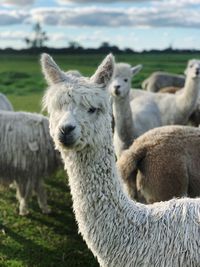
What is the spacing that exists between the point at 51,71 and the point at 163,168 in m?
1.73

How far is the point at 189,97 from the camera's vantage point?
9453 millimetres

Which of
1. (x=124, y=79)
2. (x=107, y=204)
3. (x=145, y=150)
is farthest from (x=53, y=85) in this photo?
(x=124, y=79)

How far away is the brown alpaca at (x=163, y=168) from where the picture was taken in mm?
4270

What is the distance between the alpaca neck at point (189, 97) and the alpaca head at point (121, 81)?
5.18ft

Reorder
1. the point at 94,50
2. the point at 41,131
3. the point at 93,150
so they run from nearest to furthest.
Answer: the point at 93,150 < the point at 41,131 < the point at 94,50

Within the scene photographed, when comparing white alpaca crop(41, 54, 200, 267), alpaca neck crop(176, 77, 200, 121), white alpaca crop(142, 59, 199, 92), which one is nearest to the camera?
white alpaca crop(41, 54, 200, 267)

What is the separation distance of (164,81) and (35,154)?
11.6 m

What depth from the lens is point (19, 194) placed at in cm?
641

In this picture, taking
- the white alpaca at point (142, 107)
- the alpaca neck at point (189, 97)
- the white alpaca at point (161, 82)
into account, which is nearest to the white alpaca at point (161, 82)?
the white alpaca at point (161, 82)

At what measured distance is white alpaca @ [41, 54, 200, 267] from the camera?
2773 mm

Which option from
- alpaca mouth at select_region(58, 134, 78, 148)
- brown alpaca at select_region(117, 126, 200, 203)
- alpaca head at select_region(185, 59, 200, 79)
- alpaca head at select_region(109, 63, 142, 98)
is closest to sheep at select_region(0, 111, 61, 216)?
alpaca head at select_region(109, 63, 142, 98)

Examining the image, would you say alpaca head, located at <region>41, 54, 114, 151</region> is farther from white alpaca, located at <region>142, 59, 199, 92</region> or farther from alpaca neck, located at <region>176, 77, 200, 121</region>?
white alpaca, located at <region>142, 59, 199, 92</region>

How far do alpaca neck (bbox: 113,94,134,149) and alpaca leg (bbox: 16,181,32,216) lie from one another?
4.84 feet

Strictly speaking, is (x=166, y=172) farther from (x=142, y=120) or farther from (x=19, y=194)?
(x=142, y=120)
